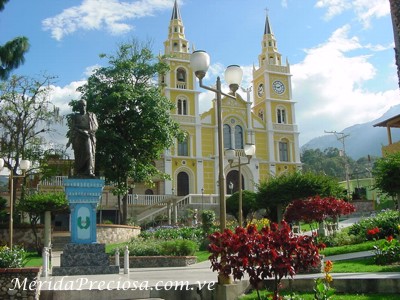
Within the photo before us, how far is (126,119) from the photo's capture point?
26.3 m

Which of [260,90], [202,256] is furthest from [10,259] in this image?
[260,90]

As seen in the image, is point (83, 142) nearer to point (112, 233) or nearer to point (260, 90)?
point (112, 233)

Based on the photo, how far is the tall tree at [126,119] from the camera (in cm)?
2492

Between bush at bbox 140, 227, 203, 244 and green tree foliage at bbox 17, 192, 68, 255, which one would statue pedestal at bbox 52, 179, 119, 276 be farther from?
bush at bbox 140, 227, 203, 244

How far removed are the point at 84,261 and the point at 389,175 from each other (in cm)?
913

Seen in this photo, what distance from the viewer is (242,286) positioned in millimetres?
8141

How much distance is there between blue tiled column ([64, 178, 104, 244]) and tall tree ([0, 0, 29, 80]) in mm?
6458

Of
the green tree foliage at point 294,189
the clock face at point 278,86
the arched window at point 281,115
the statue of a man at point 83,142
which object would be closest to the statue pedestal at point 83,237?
the statue of a man at point 83,142

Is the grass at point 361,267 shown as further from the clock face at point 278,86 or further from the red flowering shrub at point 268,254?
the clock face at point 278,86

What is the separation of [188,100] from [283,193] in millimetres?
23281

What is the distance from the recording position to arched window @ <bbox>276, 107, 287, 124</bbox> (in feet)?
158

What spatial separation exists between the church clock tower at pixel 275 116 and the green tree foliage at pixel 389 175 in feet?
101

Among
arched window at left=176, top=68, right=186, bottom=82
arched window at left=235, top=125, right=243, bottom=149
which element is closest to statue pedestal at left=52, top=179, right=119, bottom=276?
arched window at left=176, top=68, right=186, bottom=82

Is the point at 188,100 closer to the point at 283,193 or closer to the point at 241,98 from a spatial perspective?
the point at 241,98
